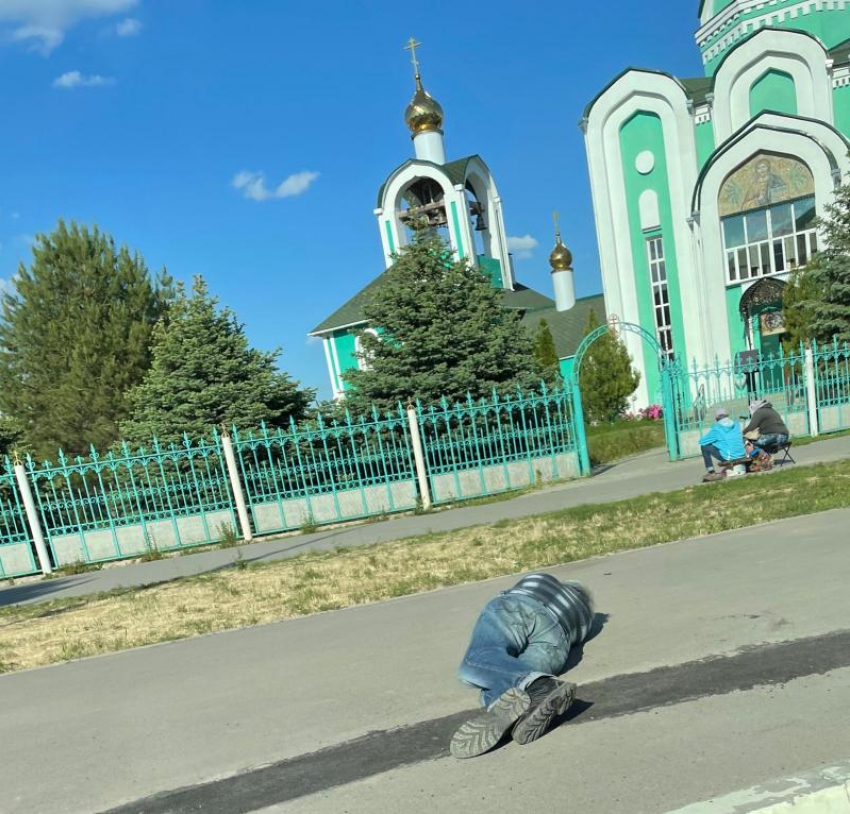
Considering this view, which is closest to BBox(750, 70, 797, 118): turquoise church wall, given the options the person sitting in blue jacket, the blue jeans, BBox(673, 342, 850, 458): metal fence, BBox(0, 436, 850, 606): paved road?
BBox(673, 342, 850, 458): metal fence

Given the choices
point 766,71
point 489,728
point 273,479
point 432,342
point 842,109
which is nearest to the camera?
point 489,728

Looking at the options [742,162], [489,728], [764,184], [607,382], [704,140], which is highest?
[704,140]

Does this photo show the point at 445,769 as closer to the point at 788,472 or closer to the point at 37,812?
the point at 37,812

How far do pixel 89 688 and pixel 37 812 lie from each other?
1566 millimetres

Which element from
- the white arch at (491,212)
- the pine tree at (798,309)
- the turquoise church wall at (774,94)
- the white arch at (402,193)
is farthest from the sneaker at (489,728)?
the white arch at (491,212)

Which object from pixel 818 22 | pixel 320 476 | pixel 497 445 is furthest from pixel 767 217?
pixel 320 476

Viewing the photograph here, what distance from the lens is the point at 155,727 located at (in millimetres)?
3676

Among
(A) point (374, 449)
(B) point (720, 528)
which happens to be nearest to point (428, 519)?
(A) point (374, 449)

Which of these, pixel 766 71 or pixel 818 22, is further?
pixel 818 22

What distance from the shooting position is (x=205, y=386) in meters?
14.5

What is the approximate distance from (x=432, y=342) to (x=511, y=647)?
10517 mm

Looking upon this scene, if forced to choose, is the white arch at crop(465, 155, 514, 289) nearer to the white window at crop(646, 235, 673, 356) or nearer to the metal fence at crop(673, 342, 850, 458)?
the white window at crop(646, 235, 673, 356)

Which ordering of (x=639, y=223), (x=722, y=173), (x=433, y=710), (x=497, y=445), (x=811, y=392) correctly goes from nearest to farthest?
A: (x=433, y=710) → (x=497, y=445) → (x=811, y=392) → (x=722, y=173) → (x=639, y=223)

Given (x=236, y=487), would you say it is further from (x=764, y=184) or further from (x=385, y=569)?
(x=764, y=184)
